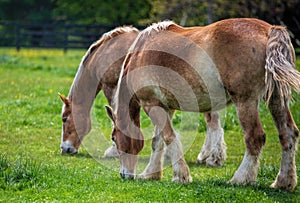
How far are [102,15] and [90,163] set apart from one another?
27579 millimetres

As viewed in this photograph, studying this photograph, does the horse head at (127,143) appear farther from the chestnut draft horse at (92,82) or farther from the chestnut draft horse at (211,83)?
the chestnut draft horse at (92,82)

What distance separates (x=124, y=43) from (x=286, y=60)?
3629mm

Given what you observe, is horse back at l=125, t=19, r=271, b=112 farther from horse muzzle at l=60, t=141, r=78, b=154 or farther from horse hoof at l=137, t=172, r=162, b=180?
horse muzzle at l=60, t=141, r=78, b=154

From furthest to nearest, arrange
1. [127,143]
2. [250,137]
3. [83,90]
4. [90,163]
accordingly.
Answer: [83,90], [90,163], [127,143], [250,137]

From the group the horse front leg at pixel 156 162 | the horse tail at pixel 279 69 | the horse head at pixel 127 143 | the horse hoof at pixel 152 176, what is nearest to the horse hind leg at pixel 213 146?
the horse front leg at pixel 156 162

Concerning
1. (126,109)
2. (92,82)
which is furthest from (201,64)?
(92,82)

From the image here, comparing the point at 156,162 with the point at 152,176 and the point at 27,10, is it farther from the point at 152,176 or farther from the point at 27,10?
the point at 27,10

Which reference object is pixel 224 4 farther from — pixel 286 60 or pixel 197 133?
pixel 286 60

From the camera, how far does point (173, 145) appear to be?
647cm

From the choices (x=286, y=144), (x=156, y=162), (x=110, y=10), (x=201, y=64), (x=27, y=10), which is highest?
(x=201, y=64)

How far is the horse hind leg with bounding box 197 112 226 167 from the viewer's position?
810cm

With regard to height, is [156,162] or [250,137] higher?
[250,137]

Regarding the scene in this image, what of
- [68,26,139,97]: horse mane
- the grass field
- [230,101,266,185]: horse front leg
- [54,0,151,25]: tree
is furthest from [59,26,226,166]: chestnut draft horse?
[54,0,151,25]: tree

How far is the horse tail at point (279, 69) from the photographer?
5609 mm
